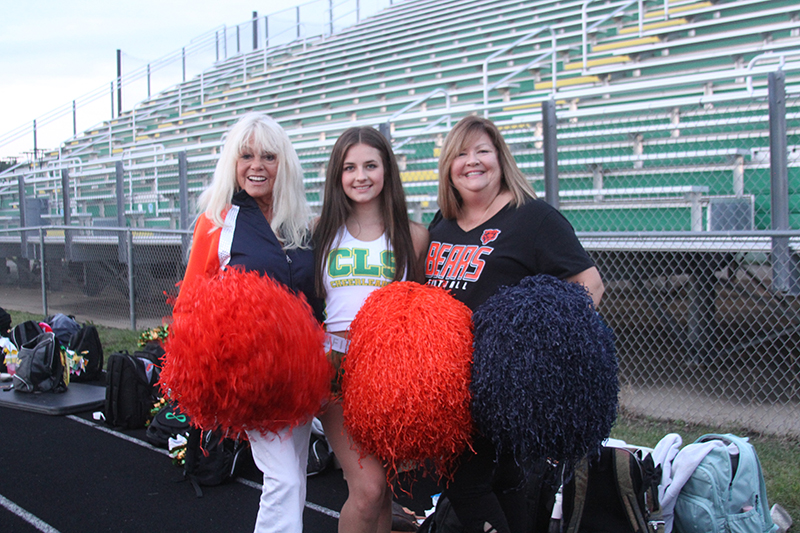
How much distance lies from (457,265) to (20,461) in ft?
9.95

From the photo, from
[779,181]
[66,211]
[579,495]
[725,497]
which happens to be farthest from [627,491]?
[66,211]

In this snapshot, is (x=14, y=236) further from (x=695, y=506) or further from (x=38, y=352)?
(x=695, y=506)

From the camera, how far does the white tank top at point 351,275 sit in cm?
182

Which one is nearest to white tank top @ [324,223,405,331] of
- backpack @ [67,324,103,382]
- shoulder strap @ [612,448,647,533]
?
shoulder strap @ [612,448,647,533]

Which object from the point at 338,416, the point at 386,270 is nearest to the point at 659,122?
the point at 386,270

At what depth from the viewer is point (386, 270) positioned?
1.85 m

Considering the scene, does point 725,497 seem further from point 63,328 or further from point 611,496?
point 63,328

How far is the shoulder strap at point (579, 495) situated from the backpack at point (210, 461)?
1.73 meters

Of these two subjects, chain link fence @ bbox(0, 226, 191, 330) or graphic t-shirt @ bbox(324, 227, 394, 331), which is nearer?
graphic t-shirt @ bbox(324, 227, 394, 331)

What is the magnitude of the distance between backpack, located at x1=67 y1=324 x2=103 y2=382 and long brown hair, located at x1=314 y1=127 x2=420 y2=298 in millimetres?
3955

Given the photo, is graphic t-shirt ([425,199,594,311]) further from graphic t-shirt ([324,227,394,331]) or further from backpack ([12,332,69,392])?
backpack ([12,332,69,392])

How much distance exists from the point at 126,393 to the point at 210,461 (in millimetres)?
1245

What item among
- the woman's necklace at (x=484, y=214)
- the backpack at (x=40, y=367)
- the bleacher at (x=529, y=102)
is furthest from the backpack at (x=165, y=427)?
the bleacher at (x=529, y=102)

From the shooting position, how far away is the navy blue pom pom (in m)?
1.41
